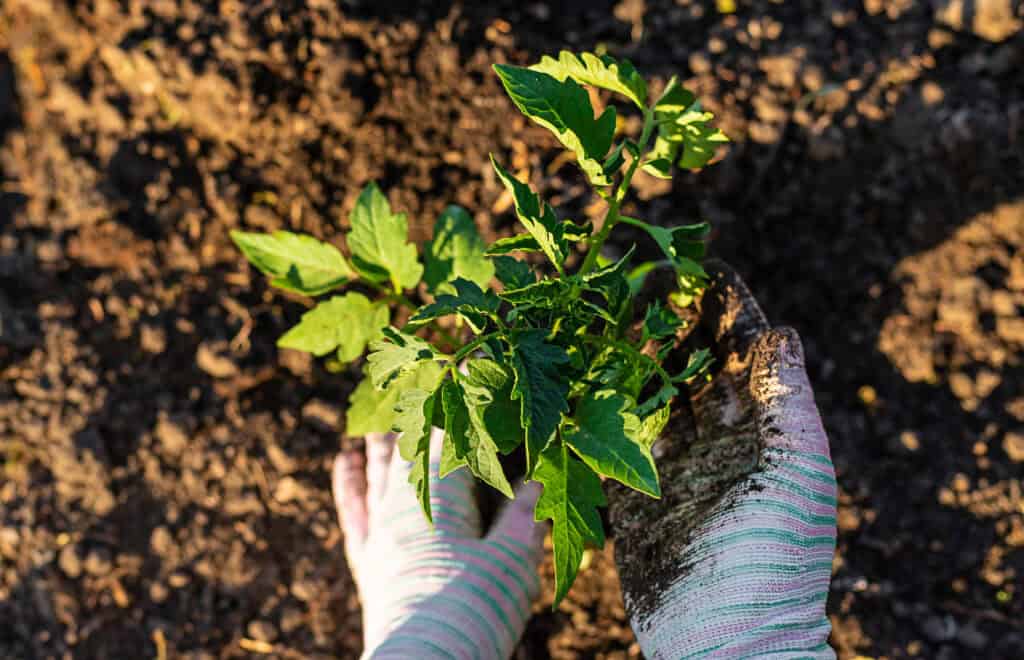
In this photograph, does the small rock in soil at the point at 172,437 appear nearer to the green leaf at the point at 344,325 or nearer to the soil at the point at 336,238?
the soil at the point at 336,238

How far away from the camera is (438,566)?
1.91 m

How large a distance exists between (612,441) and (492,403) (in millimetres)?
201

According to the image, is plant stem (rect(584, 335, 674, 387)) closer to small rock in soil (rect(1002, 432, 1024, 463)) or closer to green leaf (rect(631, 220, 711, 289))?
green leaf (rect(631, 220, 711, 289))

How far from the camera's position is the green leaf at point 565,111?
132 centimetres

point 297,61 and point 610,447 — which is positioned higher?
point 297,61

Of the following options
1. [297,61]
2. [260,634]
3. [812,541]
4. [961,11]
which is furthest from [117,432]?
[961,11]

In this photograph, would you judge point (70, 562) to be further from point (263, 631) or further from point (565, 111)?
point (565, 111)

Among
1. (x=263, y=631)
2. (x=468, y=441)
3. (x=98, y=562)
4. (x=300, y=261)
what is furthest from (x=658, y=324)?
(x=98, y=562)

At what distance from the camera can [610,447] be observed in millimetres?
1315

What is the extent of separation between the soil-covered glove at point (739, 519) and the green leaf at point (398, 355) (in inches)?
23.6

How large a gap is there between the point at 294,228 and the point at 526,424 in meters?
1.47

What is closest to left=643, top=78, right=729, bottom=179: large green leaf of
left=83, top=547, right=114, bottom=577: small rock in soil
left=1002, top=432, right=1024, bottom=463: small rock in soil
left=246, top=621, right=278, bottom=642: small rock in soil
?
left=1002, top=432, right=1024, bottom=463: small rock in soil

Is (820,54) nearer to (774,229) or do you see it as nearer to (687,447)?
(774,229)

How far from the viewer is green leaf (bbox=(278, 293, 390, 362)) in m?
1.66
